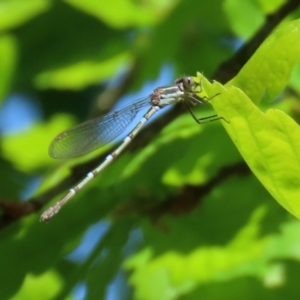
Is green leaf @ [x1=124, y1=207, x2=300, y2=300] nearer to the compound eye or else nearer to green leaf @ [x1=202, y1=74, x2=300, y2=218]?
green leaf @ [x1=202, y1=74, x2=300, y2=218]

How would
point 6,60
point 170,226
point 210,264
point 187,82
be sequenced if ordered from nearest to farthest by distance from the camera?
point 210,264
point 170,226
point 187,82
point 6,60

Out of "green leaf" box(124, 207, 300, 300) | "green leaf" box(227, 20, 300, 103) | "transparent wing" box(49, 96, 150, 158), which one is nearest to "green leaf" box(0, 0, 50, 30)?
"transparent wing" box(49, 96, 150, 158)

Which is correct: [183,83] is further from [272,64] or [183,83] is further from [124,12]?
[272,64]

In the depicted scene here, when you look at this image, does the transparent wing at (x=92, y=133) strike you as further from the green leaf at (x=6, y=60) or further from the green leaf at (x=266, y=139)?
the green leaf at (x=266, y=139)

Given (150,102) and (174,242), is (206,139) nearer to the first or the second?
(174,242)

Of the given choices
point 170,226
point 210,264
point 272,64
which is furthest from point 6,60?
point 272,64

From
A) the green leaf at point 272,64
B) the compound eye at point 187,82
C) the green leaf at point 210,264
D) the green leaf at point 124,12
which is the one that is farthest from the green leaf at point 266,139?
the green leaf at point 124,12

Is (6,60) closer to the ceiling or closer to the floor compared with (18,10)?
closer to the floor
